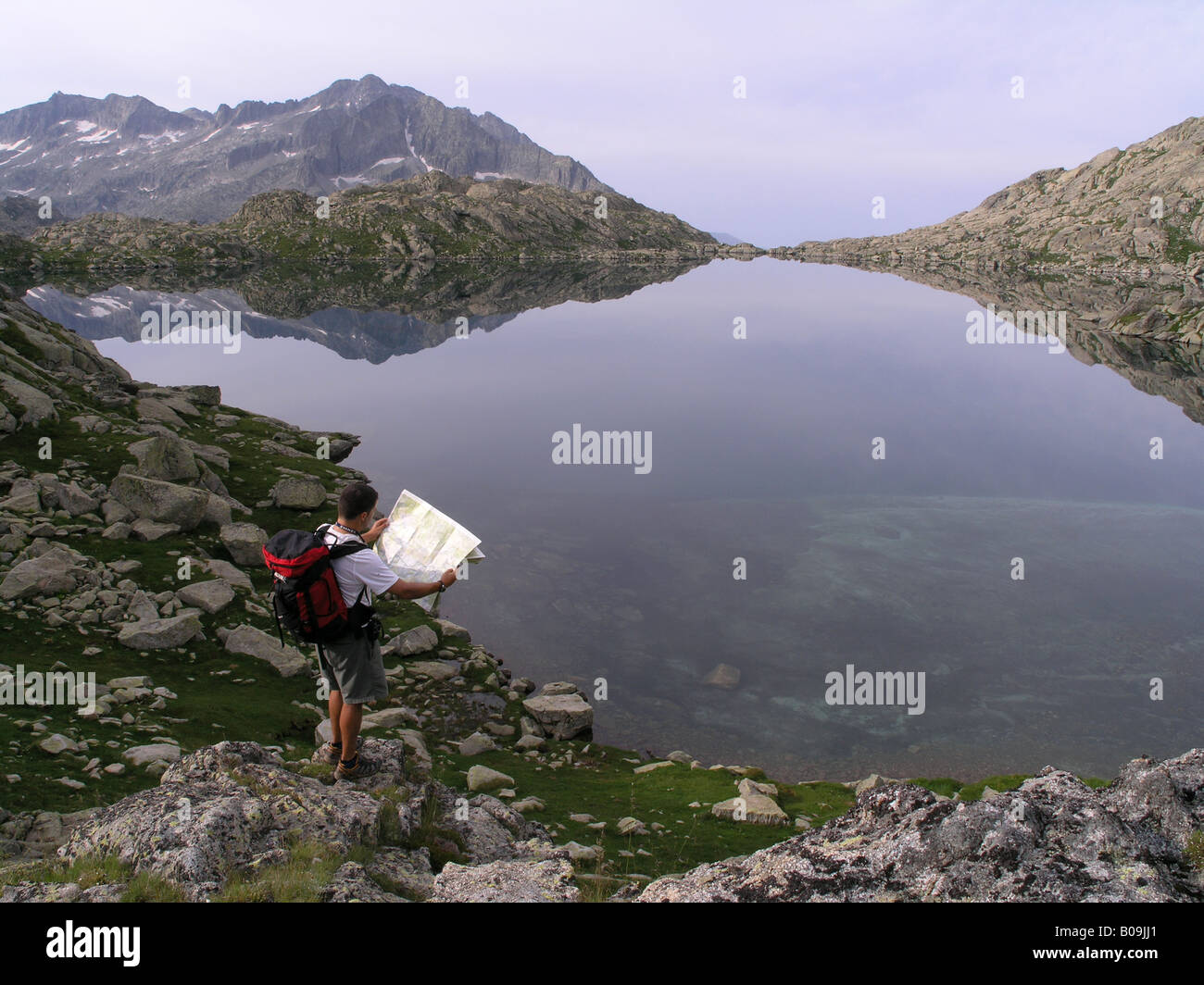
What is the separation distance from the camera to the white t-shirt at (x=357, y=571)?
10688 mm

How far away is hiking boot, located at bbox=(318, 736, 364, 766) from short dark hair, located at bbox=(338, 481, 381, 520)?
3.84 m

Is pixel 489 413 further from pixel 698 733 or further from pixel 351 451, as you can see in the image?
pixel 698 733

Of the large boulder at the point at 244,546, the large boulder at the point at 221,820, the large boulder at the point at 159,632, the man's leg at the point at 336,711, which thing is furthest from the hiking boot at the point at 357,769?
the large boulder at the point at 244,546

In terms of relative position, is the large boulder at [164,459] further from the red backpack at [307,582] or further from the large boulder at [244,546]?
the red backpack at [307,582]

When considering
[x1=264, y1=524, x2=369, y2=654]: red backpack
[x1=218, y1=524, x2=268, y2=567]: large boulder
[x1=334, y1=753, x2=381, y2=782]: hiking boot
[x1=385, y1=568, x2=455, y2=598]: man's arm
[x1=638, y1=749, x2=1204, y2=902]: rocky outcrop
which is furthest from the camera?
[x1=218, y1=524, x2=268, y2=567]: large boulder

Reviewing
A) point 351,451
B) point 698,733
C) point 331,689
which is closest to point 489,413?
point 351,451

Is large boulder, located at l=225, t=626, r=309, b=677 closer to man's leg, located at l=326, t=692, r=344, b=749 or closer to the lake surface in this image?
the lake surface

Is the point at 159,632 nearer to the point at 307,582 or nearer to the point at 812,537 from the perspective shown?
the point at 307,582

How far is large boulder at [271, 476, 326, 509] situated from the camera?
111 feet

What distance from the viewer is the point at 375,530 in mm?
11484

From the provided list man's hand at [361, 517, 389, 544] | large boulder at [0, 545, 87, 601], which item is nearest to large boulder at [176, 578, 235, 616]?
large boulder at [0, 545, 87, 601]

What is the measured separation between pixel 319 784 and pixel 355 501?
418 centimetres

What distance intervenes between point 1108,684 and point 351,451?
1846 inches

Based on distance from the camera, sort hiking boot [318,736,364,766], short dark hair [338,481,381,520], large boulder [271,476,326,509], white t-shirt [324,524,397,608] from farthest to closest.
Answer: large boulder [271,476,326,509] → hiking boot [318,736,364,766] → short dark hair [338,481,381,520] → white t-shirt [324,524,397,608]
